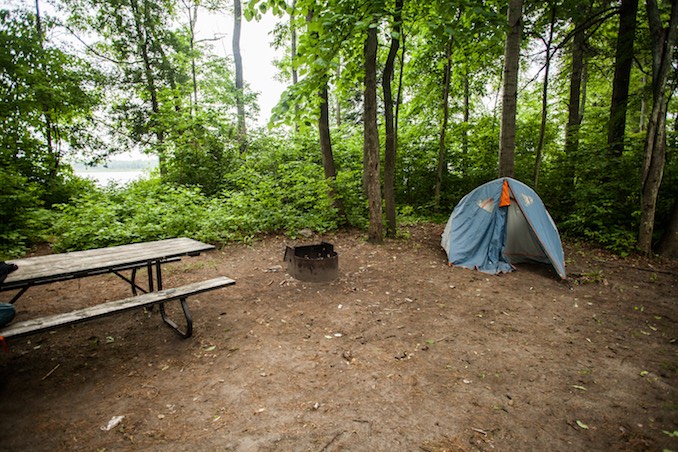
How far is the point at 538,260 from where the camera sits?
Result: 233 inches

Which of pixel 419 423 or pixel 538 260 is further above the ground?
pixel 538 260

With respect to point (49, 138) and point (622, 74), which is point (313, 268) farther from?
point (49, 138)

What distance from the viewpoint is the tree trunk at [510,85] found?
6043mm

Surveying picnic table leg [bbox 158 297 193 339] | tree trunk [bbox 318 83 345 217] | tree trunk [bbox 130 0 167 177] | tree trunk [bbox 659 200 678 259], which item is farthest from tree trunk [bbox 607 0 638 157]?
tree trunk [bbox 130 0 167 177]

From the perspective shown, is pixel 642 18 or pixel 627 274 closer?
pixel 627 274

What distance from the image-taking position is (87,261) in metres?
3.14

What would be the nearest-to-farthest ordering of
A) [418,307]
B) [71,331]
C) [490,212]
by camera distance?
[71,331] → [418,307] → [490,212]

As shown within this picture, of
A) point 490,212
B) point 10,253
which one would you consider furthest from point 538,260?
point 10,253

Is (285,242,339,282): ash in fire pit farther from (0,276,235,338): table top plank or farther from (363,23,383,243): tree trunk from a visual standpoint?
(363,23,383,243): tree trunk

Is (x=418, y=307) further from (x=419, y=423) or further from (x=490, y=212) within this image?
(x=490, y=212)

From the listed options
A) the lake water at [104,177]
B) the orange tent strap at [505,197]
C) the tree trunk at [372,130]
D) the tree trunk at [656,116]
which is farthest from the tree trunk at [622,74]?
the lake water at [104,177]

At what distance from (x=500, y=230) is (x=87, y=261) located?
20.2 feet

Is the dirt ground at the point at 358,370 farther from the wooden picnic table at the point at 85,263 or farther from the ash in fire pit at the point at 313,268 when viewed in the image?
the wooden picnic table at the point at 85,263

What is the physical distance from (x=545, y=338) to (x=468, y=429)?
1.96 meters
